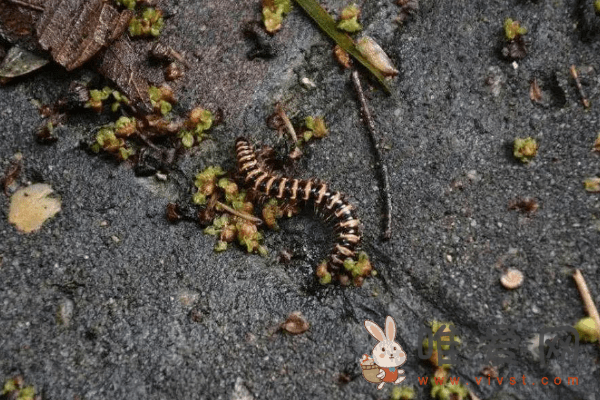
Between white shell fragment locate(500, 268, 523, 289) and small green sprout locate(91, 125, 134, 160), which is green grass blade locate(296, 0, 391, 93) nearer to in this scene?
white shell fragment locate(500, 268, 523, 289)

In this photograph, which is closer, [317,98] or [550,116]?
[550,116]

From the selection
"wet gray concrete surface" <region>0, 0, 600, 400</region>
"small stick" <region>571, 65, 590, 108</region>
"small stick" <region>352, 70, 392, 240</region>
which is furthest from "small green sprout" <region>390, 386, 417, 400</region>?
"small stick" <region>571, 65, 590, 108</region>

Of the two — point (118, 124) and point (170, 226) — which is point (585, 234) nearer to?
point (170, 226)

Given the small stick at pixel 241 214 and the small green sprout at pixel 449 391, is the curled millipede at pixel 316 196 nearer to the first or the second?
the small stick at pixel 241 214

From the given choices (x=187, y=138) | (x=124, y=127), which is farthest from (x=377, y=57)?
(x=124, y=127)

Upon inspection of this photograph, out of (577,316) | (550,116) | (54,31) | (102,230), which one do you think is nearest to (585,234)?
(577,316)

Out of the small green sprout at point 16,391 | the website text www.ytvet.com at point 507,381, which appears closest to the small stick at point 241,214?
the website text www.ytvet.com at point 507,381

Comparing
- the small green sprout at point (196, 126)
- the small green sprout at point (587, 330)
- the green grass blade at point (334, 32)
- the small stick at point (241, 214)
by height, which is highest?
the green grass blade at point (334, 32)
